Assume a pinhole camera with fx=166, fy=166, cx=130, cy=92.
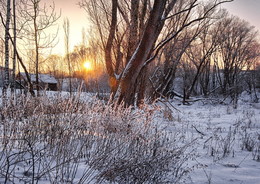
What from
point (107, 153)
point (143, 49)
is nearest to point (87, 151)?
point (107, 153)

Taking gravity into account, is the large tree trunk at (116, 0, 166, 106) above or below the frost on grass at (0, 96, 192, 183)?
above

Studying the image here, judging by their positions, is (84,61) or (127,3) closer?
(127,3)

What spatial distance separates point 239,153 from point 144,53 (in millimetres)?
3326

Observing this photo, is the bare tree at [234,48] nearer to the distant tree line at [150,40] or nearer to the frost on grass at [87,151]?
the distant tree line at [150,40]

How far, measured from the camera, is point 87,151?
3055 millimetres

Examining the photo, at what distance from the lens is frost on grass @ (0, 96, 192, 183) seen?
6.64 ft

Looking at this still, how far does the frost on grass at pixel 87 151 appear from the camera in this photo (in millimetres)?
2025

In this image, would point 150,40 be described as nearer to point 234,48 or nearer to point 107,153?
point 107,153

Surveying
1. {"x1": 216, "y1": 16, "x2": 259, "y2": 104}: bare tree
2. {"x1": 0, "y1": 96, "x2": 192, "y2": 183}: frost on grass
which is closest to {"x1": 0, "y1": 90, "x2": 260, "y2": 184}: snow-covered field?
{"x1": 0, "y1": 96, "x2": 192, "y2": 183}: frost on grass

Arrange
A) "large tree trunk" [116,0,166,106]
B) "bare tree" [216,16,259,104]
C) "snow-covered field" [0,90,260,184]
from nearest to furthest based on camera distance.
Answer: "snow-covered field" [0,90,260,184], "large tree trunk" [116,0,166,106], "bare tree" [216,16,259,104]

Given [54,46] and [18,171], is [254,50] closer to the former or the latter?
[54,46]

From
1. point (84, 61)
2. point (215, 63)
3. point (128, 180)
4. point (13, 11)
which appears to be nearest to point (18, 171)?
point (128, 180)

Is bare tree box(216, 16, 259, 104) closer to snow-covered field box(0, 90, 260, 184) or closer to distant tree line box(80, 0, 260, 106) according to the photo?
distant tree line box(80, 0, 260, 106)

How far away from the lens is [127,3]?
23.1 feet
